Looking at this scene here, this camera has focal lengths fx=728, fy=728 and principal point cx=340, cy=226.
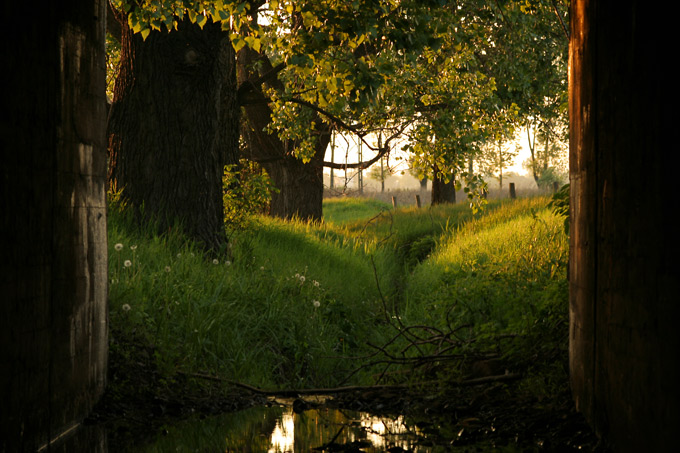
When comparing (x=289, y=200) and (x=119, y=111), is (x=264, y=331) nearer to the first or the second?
(x=119, y=111)

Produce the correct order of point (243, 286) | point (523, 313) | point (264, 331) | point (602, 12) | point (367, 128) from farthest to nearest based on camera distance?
1. point (367, 128)
2. point (243, 286)
3. point (264, 331)
4. point (523, 313)
5. point (602, 12)

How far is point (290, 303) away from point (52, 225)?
4.51 m

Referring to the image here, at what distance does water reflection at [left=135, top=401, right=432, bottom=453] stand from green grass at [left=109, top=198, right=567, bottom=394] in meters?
0.94

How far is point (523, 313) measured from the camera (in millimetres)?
6668

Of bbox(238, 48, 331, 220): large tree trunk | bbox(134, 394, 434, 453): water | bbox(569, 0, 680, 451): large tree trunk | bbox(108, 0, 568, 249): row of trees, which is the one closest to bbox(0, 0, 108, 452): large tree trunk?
bbox(134, 394, 434, 453): water

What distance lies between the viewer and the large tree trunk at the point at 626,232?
10.6 feet

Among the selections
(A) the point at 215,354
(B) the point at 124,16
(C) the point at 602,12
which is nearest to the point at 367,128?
(B) the point at 124,16

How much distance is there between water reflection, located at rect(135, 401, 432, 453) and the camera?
4.79 metres

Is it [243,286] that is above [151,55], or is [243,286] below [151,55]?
below

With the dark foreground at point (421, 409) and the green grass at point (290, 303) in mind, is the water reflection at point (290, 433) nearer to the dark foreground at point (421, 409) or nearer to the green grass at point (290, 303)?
the dark foreground at point (421, 409)

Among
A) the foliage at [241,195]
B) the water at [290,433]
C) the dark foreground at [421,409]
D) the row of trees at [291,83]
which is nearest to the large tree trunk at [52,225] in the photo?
the dark foreground at [421,409]

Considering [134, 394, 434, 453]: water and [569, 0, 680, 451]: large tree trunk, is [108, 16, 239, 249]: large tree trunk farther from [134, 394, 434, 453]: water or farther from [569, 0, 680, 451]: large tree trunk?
[569, 0, 680, 451]: large tree trunk

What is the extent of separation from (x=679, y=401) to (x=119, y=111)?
327 inches

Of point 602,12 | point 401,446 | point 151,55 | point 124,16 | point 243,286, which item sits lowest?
point 401,446
